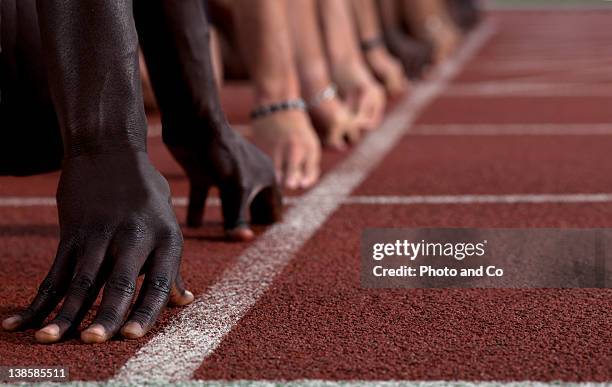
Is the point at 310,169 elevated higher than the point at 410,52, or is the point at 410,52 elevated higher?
the point at 310,169

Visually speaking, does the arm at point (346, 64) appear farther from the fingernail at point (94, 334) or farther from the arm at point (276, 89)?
the fingernail at point (94, 334)

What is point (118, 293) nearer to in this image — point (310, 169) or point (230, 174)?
point (230, 174)

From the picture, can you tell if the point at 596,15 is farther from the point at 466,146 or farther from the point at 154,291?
the point at 154,291

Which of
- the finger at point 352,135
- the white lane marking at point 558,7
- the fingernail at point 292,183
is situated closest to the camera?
the fingernail at point 292,183

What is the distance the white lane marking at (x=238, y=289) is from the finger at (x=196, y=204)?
15 cm

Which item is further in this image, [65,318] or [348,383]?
[65,318]

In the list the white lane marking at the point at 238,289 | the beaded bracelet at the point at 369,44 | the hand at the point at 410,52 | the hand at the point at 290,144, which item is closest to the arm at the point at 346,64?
the white lane marking at the point at 238,289

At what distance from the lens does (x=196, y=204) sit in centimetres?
276

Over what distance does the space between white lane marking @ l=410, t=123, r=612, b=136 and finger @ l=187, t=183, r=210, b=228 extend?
2.10 meters

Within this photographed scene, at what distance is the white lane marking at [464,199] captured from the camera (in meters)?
3.15

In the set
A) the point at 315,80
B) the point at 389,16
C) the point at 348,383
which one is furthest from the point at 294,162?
the point at 389,16

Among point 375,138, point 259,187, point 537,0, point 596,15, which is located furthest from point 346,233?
point 537,0

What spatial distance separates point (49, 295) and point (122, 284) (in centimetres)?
11

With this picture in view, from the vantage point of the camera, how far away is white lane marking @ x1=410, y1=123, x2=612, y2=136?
4.67m
